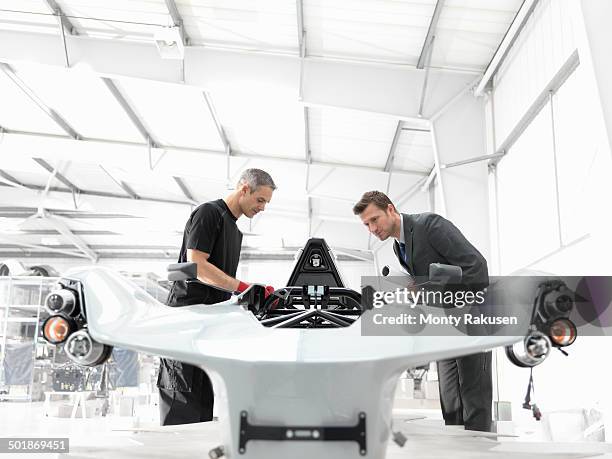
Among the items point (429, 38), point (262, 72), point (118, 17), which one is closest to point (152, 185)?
point (118, 17)

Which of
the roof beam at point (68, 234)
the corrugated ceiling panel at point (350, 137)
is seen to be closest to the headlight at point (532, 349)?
the corrugated ceiling panel at point (350, 137)

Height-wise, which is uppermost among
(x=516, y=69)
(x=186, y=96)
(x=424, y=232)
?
(x=186, y=96)

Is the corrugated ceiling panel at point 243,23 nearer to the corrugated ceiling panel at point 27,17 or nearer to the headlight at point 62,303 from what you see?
the corrugated ceiling panel at point 27,17

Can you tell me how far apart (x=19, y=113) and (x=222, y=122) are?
4.90 meters

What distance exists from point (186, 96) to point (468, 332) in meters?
10.3

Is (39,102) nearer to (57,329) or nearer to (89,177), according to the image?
(89,177)

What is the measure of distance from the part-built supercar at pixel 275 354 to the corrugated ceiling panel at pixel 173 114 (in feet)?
29.2

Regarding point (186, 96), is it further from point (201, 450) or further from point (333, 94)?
point (201, 450)

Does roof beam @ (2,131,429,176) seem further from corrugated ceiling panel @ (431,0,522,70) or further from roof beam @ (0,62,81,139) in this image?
corrugated ceiling panel @ (431,0,522,70)

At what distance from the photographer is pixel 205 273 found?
3.59m

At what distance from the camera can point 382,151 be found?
13438mm

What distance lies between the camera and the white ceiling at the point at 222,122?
9000 mm

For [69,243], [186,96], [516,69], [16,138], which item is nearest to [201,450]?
[516,69]

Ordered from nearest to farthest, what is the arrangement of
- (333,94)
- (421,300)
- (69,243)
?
(421,300)
(333,94)
(69,243)
